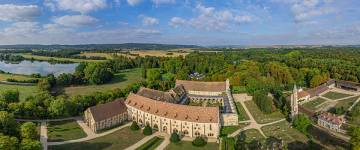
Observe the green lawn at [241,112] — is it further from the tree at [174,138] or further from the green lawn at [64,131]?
the green lawn at [64,131]

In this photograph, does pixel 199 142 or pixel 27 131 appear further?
pixel 199 142

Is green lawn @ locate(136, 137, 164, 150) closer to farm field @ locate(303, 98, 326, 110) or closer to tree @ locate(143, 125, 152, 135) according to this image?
Answer: tree @ locate(143, 125, 152, 135)

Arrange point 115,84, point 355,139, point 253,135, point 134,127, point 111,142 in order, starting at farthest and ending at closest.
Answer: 1. point 115,84
2. point 134,127
3. point 253,135
4. point 111,142
5. point 355,139

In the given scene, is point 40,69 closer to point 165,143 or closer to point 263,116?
point 165,143

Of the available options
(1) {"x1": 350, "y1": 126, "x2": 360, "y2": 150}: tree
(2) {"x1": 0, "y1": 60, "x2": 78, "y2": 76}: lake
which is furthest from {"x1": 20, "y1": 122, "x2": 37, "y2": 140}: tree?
(2) {"x1": 0, "y1": 60, "x2": 78, "y2": 76}: lake

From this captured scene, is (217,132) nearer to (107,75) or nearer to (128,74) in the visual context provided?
(107,75)

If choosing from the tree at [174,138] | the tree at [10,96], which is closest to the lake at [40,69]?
the tree at [10,96]

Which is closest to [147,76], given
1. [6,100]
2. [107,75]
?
[107,75]

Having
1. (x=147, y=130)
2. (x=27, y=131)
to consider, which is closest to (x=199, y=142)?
(x=147, y=130)
